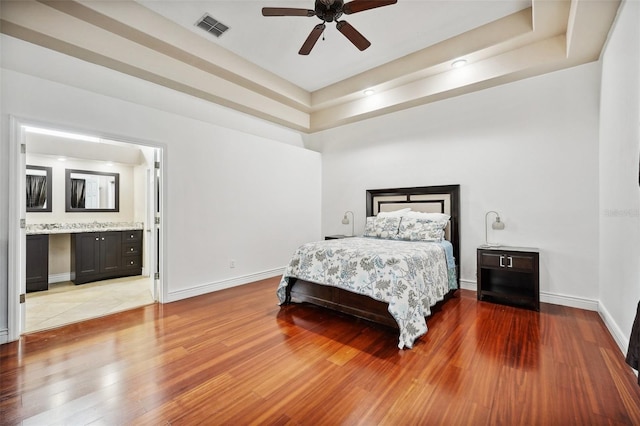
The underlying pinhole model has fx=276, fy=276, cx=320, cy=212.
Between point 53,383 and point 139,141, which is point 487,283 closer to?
point 53,383

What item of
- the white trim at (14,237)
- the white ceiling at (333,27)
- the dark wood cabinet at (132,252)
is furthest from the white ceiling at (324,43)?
the dark wood cabinet at (132,252)

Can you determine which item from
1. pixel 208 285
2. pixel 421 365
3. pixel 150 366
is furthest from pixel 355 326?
pixel 208 285

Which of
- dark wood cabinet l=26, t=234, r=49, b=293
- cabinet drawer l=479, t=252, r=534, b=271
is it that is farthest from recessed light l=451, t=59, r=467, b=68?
dark wood cabinet l=26, t=234, r=49, b=293

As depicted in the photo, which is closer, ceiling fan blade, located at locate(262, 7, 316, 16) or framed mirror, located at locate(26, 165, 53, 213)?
ceiling fan blade, located at locate(262, 7, 316, 16)

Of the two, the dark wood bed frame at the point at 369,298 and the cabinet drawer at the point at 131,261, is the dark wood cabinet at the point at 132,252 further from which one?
the dark wood bed frame at the point at 369,298

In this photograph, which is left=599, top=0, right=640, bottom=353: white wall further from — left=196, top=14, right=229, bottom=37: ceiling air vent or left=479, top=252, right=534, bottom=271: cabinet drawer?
left=196, top=14, right=229, bottom=37: ceiling air vent

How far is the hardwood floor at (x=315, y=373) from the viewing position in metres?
1.59

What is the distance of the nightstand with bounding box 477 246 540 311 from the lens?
322 cm

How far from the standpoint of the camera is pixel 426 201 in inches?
175

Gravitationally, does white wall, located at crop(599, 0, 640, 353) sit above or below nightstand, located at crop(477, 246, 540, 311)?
above

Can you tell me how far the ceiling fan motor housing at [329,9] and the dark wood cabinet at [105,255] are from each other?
491cm

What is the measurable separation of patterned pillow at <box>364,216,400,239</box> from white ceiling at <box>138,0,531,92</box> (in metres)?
2.41

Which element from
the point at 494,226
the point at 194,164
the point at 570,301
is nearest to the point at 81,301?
the point at 194,164

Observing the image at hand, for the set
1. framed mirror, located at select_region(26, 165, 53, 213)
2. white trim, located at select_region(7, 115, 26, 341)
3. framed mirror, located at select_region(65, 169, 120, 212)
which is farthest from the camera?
framed mirror, located at select_region(65, 169, 120, 212)
